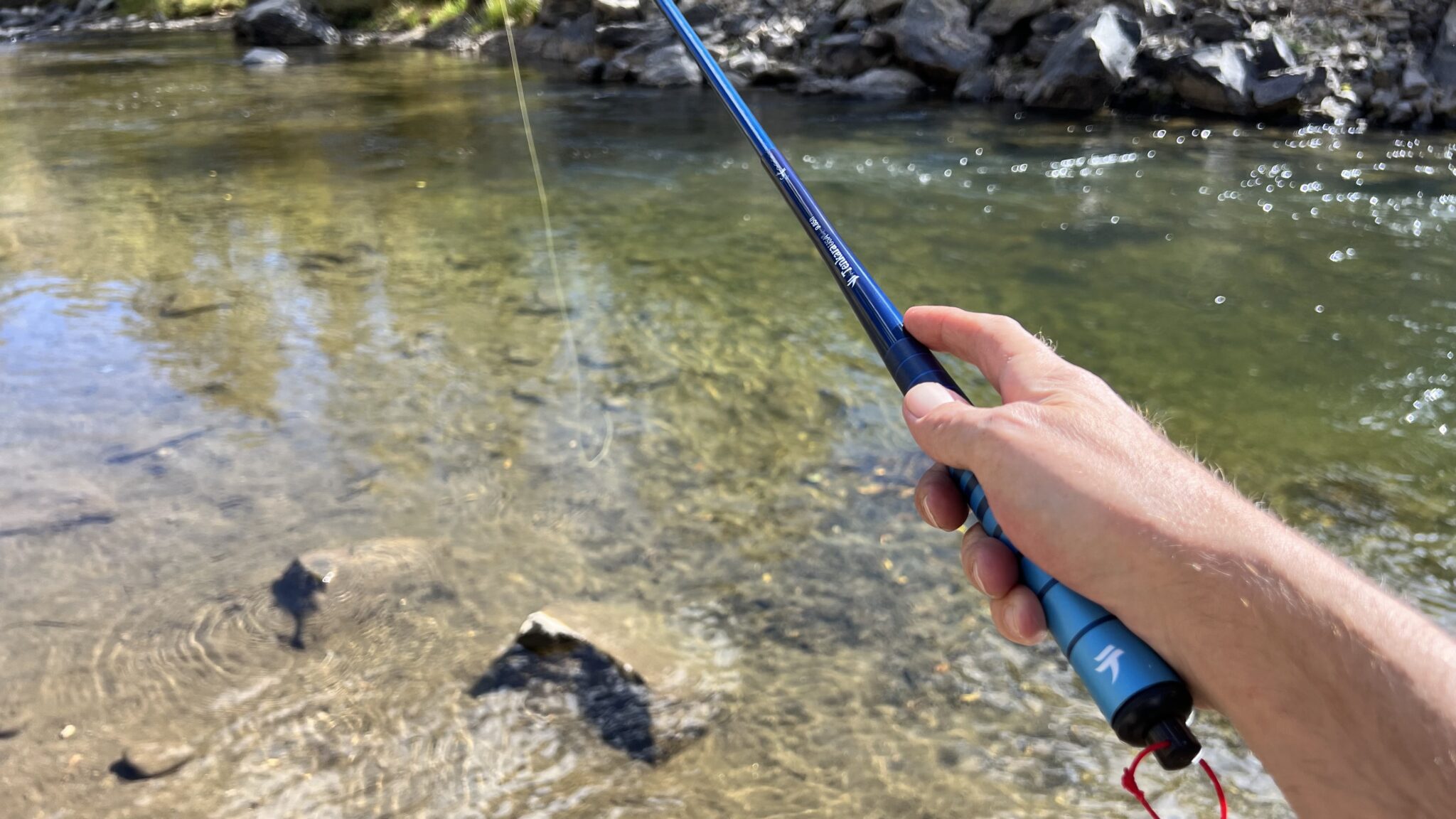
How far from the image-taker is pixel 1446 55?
9766 millimetres

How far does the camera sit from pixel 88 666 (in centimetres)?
263

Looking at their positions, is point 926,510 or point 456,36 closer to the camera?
point 926,510

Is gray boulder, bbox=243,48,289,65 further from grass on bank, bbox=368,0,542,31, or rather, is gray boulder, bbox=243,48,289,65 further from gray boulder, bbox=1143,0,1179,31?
gray boulder, bbox=1143,0,1179,31

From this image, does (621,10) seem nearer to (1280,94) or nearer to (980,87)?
(980,87)

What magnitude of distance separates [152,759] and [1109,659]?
7.61 ft

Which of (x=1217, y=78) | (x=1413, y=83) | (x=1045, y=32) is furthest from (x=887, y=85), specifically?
(x=1413, y=83)

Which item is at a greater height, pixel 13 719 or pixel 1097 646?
pixel 1097 646

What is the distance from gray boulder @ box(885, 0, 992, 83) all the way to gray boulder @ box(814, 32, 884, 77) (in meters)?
0.51

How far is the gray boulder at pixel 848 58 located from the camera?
12.5 meters

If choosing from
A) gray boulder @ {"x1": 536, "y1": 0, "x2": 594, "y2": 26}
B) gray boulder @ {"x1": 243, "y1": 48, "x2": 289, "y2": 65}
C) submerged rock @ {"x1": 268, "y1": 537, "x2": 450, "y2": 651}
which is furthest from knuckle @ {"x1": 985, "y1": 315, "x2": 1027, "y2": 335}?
gray boulder @ {"x1": 243, "y1": 48, "x2": 289, "y2": 65}

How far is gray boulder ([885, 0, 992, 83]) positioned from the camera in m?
11.8

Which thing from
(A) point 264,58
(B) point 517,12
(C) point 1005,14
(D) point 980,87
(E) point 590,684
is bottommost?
(A) point 264,58

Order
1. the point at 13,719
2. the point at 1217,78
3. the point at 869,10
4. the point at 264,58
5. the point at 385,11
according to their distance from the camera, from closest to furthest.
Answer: the point at 13,719 < the point at 1217,78 < the point at 869,10 < the point at 264,58 < the point at 385,11

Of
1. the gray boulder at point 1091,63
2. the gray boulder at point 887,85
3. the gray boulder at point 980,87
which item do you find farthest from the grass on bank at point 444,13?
the gray boulder at point 1091,63
